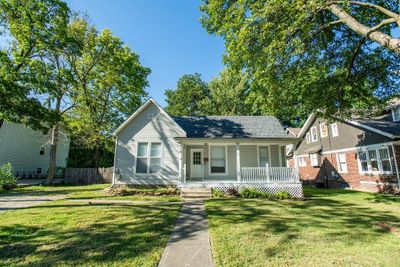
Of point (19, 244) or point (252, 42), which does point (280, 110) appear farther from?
point (19, 244)

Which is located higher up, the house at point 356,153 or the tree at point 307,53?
the tree at point 307,53

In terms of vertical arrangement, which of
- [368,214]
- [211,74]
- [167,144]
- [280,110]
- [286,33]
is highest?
[211,74]

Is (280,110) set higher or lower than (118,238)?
higher

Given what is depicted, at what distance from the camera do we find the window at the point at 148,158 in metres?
13.9

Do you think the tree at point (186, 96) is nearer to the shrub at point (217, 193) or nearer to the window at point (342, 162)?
the window at point (342, 162)

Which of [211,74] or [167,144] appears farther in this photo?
[211,74]

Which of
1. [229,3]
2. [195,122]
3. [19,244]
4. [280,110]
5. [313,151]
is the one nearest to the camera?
[19,244]

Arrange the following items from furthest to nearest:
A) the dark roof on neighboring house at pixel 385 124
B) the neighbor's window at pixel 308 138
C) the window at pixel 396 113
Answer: the neighbor's window at pixel 308 138, the window at pixel 396 113, the dark roof on neighboring house at pixel 385 124

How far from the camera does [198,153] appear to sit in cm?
1492

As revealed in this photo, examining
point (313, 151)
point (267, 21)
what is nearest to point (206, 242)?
point (267, 21)

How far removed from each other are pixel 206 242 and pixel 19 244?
4.22 meters

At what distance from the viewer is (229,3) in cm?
1057

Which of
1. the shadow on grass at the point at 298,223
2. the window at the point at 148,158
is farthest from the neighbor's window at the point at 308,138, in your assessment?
the window at the point at 148,158

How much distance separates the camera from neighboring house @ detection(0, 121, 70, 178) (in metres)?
22.2
